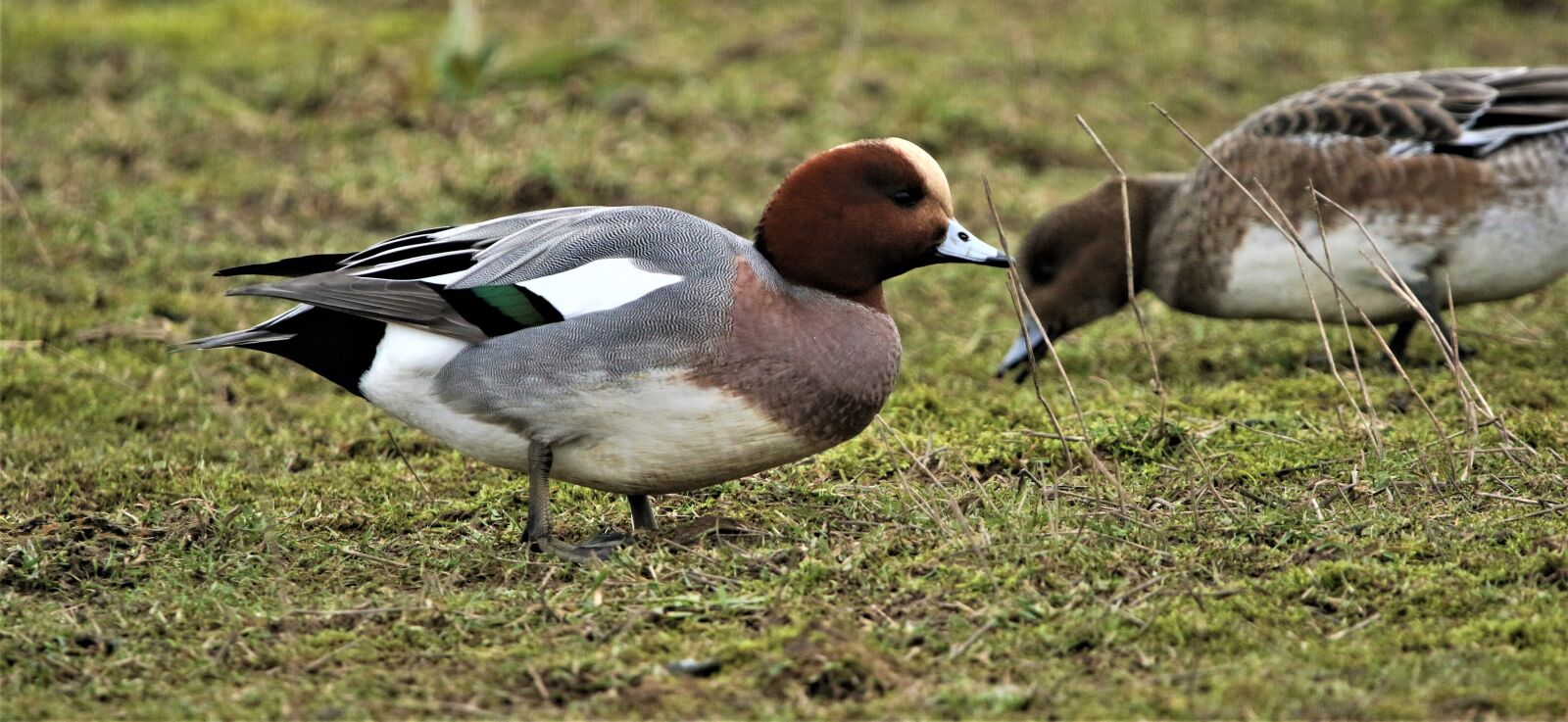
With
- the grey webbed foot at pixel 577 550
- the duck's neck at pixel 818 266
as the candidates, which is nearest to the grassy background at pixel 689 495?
the grey webbed foot at pixel 577 550

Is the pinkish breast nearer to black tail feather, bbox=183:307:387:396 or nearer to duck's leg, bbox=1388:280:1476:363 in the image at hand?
black tail feather, bbox=183:307:387:396

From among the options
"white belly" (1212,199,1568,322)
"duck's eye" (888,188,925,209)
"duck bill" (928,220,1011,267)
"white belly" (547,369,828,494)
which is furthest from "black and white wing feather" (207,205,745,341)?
"white belly" (1212,199,1568,322)

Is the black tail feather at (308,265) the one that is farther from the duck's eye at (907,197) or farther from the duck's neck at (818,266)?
the duck's eye at (907,197)

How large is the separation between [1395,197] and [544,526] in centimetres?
313

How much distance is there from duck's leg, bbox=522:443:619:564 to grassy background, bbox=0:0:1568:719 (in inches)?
3.2

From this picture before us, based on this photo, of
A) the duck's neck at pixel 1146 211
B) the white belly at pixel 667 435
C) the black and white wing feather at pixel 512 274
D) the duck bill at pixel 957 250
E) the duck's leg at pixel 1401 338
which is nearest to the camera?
the white belly at pixel 667 435

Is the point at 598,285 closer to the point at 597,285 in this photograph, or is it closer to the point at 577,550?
the point at 597,285

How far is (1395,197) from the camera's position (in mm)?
5527

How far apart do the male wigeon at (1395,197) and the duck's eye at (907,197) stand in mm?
1819

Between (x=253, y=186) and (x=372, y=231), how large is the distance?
2.30 ft

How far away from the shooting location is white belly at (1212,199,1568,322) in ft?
18.1

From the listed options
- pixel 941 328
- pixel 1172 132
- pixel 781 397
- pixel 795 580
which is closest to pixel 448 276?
pixel 781 397

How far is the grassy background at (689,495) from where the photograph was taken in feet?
10.4

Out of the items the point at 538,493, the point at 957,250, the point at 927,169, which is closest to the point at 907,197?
the point at 927,169
